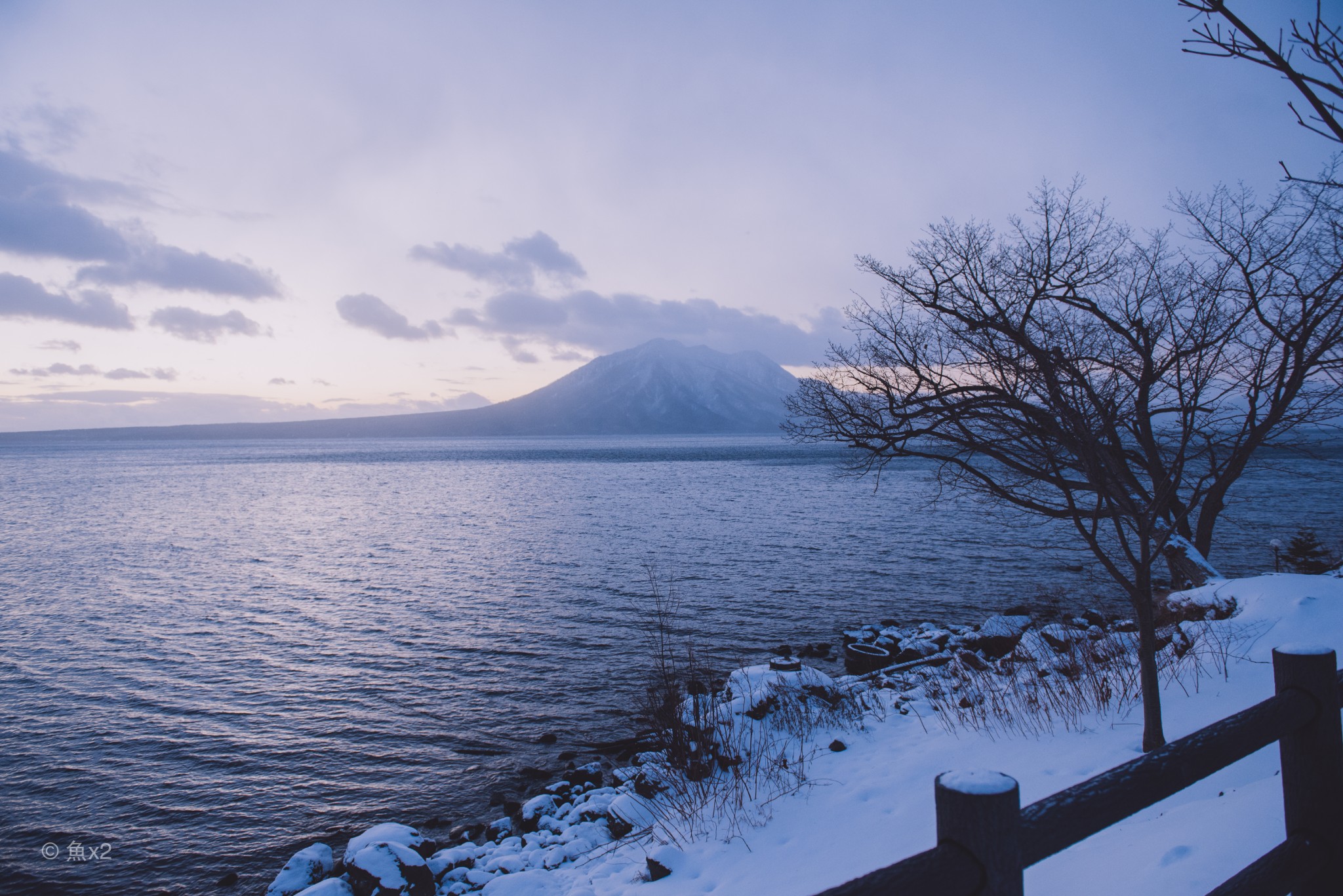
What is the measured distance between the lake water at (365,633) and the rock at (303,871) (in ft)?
3.19

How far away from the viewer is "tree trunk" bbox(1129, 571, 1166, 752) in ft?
22.7

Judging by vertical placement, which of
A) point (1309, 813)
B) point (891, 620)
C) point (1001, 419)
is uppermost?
point (1001, 419)

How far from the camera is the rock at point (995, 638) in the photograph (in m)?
16.1

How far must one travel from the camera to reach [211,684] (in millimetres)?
16797

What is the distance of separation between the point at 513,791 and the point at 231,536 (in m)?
39.3

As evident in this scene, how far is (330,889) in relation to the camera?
7965mm

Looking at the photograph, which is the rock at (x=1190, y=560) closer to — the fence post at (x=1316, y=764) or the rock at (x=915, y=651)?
the rock at (x=915, y=651)

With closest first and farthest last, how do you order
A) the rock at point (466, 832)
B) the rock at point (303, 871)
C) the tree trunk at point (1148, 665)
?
the tree trunk at point (1148, 665) < the rock at point (303, 871) < the rock at point (466, 832)

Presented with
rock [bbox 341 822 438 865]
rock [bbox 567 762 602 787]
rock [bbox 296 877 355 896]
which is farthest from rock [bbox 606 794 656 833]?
rock [bbox 296 877 355 896]

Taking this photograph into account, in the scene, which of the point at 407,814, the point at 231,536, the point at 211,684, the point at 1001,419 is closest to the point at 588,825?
the point at 407,814

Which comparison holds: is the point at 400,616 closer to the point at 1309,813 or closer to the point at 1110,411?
the point at 1110,411

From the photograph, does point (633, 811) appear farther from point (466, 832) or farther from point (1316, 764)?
point (1316, 764)

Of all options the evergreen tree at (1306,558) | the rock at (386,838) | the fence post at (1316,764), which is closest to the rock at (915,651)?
the rock at (386,838)

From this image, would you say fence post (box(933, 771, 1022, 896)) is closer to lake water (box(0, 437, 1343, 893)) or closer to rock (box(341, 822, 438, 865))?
rock (box(341, 822, 438, 865))
